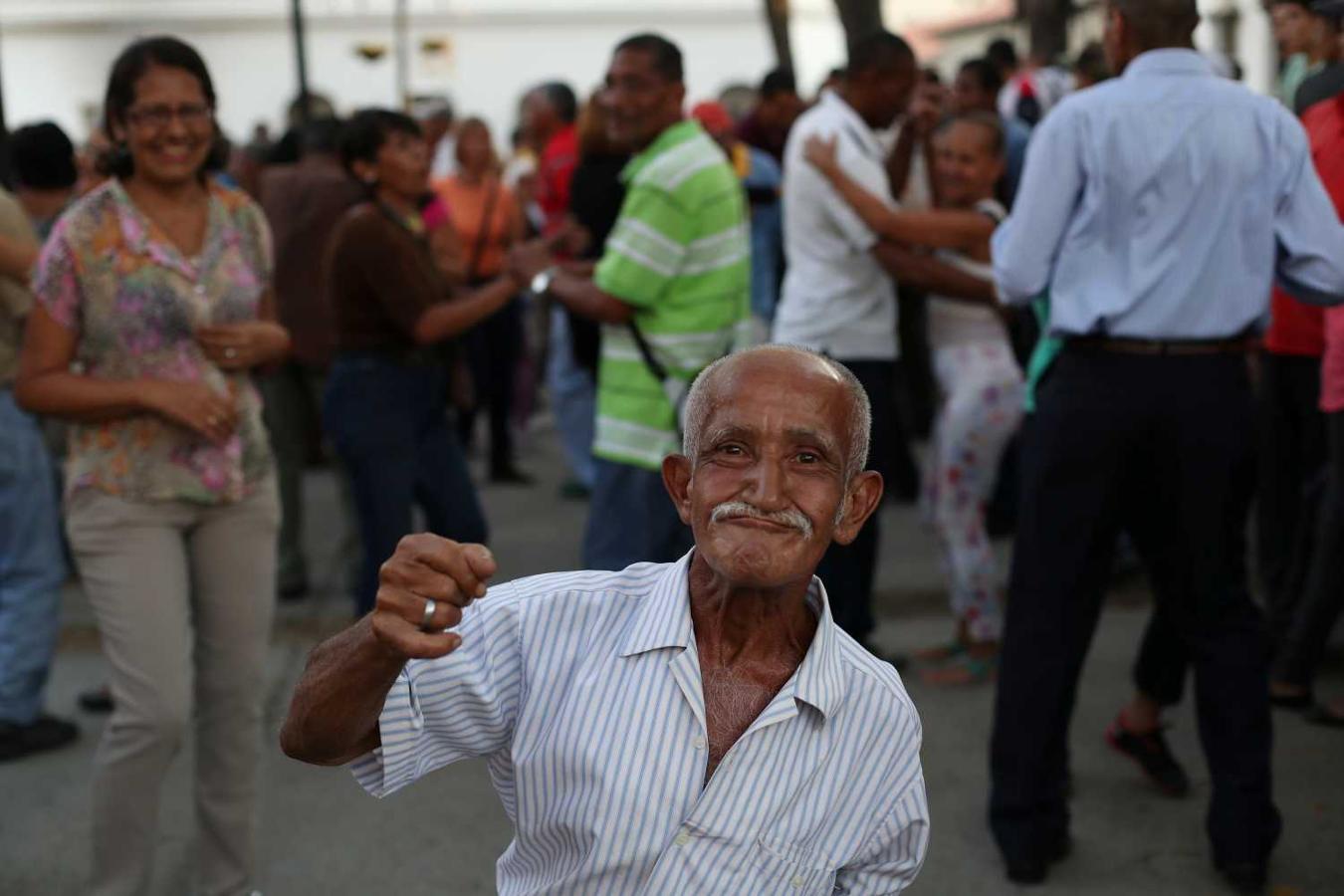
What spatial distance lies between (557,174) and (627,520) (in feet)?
12.4


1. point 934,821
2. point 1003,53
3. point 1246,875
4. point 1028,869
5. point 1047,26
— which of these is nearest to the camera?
point 1246,875

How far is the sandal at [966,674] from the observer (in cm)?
572

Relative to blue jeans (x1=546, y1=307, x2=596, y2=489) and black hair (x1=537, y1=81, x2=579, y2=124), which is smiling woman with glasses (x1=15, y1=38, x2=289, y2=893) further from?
black hair (x1=537, y1=81, x2=579, y2=124)

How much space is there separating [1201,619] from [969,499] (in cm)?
169

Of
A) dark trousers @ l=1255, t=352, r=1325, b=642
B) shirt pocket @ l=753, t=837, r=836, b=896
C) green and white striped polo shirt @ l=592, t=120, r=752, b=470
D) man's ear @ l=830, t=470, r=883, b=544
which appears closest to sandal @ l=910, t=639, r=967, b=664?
dark trousers @ l=1255, t=352, r=1325, b=642

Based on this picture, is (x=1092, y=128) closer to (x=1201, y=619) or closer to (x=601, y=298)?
(x=1201, y=619)

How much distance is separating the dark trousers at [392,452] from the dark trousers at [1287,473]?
2.75 meters

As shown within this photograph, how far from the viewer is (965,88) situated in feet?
27.9

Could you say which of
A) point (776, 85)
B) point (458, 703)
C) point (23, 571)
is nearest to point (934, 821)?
point (458, 703)

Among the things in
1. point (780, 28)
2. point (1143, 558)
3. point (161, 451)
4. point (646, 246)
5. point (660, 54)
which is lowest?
point (1143, 558)

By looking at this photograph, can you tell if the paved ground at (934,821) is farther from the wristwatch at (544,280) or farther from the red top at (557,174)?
the red top at (557,174)

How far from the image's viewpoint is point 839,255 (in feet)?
18.2

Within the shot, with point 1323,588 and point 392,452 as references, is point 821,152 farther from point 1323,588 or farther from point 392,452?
point 1323,588

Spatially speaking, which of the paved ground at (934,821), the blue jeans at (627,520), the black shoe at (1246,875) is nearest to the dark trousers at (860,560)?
the paved ground at (934,821)
